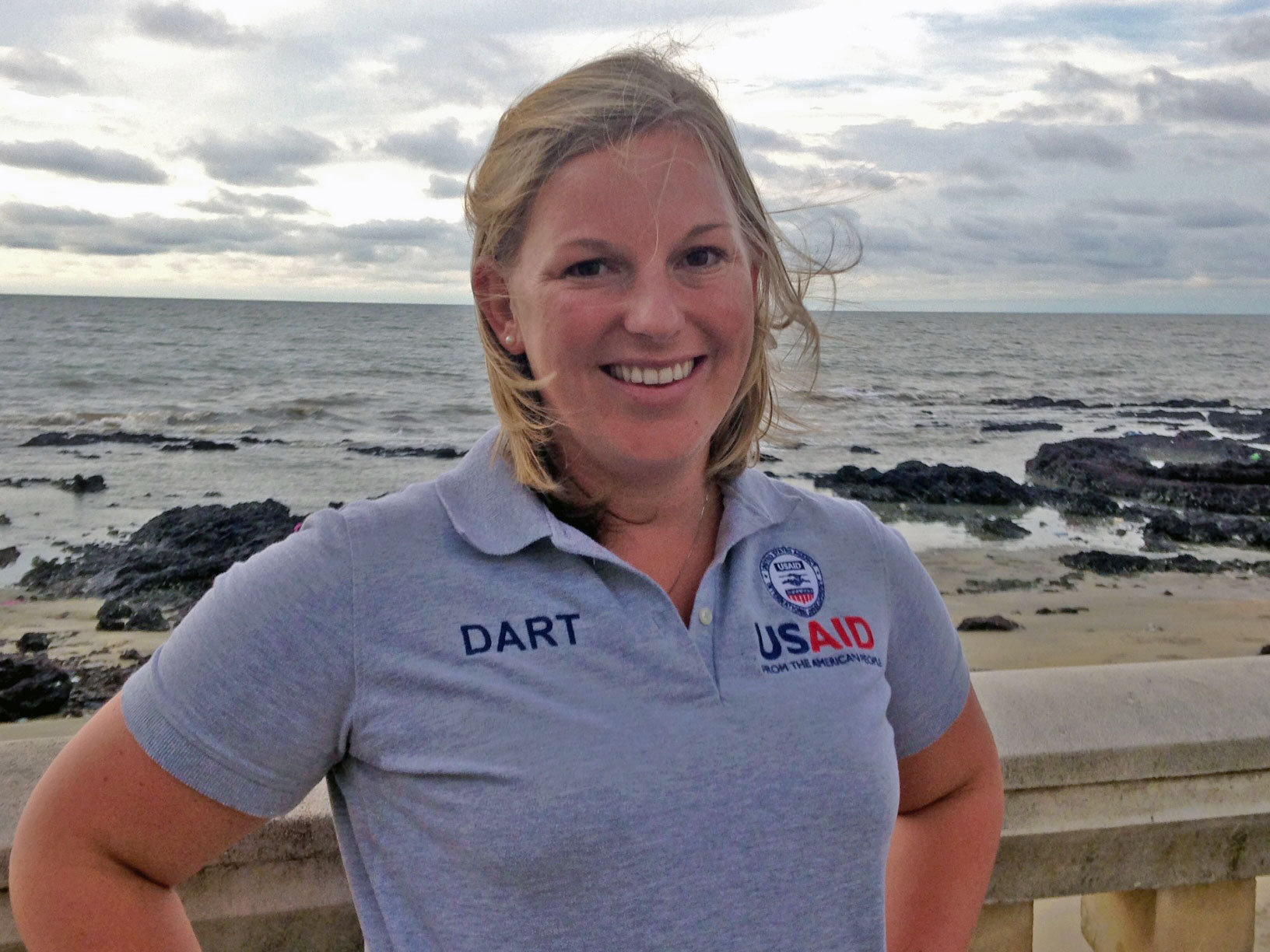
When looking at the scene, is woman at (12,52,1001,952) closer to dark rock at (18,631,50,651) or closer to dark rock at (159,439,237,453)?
dark rock at (18,631,50,651)

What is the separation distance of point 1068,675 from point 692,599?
36.3 inches

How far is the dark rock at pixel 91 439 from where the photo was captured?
2227cm

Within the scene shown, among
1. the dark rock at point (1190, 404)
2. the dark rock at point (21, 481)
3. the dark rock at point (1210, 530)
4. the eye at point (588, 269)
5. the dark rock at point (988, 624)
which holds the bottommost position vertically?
the dark rock at point (1190, 404)

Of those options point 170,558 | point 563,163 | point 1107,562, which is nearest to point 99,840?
point 563,163

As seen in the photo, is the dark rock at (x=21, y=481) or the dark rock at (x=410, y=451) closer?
the dark rock at (x=21, y=481)

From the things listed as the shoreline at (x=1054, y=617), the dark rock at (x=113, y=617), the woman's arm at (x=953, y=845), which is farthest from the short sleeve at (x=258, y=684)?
the dark rock at (x=113, y=617)

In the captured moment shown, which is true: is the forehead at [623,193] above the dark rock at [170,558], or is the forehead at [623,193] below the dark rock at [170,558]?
above

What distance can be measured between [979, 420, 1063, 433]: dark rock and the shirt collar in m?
25.1

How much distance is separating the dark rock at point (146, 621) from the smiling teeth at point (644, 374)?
7.75 meters

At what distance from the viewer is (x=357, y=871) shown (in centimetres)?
150

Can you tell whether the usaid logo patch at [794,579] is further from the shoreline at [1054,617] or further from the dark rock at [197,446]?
the dark rock at [197,446]

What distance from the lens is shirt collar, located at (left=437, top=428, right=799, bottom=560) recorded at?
152 cm

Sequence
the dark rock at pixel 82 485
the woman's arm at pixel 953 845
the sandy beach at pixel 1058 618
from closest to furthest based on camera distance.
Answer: the woman's arm at pixel 953 845
the sandy beach at pixel 1058 618
the dark rock at pixel 82 485

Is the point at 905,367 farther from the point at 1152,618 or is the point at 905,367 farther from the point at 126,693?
the point at 126,693
